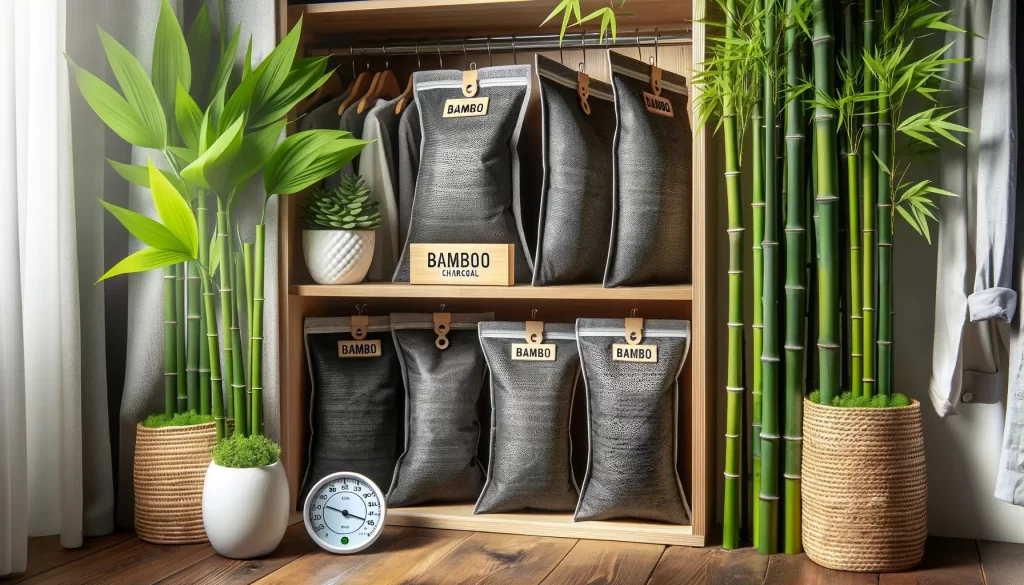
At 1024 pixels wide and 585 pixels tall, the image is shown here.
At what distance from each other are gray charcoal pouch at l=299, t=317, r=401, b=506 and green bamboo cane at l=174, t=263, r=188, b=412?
28 cm

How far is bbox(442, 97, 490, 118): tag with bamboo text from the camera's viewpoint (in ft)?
6.81

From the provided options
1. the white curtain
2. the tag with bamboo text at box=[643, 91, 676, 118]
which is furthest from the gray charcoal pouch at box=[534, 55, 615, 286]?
the white curtain

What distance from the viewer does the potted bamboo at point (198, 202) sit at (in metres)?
1.93

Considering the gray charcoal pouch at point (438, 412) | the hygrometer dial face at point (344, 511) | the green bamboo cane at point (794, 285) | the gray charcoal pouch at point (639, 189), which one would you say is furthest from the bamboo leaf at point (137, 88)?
the green bamboo cane at point (794, 285)

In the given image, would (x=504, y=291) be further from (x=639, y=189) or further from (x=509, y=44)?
(x=509, y=44)

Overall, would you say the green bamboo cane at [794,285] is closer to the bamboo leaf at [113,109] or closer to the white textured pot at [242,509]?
the white textured pot at [242,509]

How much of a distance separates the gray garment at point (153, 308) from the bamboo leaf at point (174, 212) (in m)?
0.23

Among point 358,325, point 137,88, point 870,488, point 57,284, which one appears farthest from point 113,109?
point 870,488

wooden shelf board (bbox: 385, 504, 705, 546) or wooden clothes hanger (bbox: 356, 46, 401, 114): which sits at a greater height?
wooden clothes hanger (bbox: 356, 46, 401, 114)

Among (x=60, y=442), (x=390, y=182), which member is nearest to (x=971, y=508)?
(x=390, y=182)

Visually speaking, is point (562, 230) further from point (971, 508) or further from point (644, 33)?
point (971, 508)

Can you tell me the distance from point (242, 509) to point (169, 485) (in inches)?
9.3

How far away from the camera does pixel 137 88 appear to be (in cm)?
194

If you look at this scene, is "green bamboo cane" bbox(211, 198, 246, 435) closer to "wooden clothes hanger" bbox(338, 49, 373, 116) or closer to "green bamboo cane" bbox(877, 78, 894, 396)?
"wooden clothes hanger" bbox(338, 49, 373, 116)
